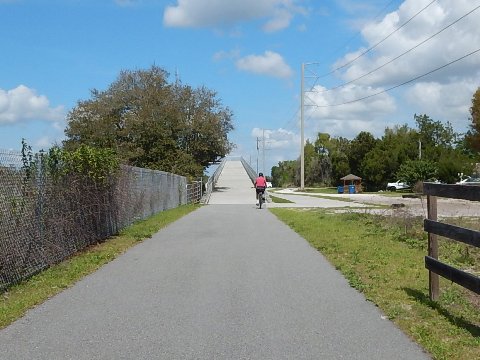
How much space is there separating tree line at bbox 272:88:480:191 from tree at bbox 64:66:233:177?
1002 inches

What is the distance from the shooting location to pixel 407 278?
949 cm

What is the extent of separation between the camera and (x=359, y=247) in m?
13.4

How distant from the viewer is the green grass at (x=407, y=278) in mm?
6199

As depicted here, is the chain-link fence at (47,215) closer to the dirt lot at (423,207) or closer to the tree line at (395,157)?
the dirt lot at (423,207)

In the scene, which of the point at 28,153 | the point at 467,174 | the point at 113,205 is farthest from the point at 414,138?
the point at 28,153

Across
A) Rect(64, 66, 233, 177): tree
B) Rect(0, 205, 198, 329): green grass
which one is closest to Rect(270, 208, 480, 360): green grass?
Rect(0, 205, 198, 329): green grass

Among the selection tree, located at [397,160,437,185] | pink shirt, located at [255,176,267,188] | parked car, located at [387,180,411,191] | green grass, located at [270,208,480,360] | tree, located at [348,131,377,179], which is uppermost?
tree, located at [348,131,377,179]

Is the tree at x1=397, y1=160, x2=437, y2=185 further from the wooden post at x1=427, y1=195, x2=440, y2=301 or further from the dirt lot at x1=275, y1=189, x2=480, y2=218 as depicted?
the wooden post at x1=427, y1=195, x2=440, y2=301

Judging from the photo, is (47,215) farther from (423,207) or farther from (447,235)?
(423,207)

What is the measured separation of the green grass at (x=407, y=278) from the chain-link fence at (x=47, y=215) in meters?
5.24

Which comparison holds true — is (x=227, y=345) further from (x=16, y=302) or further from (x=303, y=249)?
(x=303, y=249)

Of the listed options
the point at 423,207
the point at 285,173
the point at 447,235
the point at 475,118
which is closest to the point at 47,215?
the point at 447,235

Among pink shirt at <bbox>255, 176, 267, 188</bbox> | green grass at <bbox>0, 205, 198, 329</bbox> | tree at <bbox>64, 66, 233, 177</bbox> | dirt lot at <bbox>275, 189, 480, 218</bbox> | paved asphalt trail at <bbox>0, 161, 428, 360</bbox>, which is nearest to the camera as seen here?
paved asphalt trail at <bbox>0, 161, 428, 360</bbox>

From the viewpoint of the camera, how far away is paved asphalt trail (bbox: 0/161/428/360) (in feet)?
19.3
